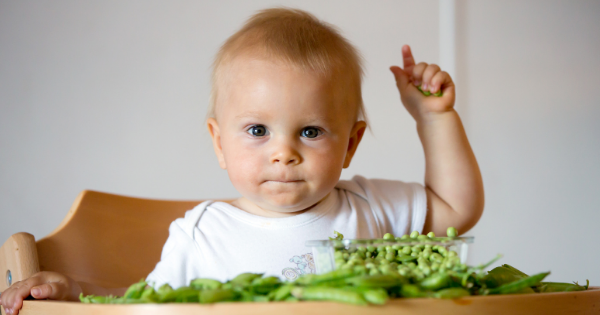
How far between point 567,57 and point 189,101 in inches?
66.8

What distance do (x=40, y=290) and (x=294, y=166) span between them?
42cm

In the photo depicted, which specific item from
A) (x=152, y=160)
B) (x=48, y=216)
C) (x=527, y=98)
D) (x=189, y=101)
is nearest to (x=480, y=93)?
(x=527, y=98)

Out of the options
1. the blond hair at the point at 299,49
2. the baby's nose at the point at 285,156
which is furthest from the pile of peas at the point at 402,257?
the blond hair at the point at 299,49

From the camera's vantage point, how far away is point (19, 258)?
34.3 inches

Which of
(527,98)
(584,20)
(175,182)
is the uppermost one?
(584,20)

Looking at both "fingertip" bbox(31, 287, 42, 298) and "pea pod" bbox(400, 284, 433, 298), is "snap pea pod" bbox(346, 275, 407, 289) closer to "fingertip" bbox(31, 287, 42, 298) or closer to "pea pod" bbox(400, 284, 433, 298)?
"pea pod" bbox(400, 284, 433, 298)

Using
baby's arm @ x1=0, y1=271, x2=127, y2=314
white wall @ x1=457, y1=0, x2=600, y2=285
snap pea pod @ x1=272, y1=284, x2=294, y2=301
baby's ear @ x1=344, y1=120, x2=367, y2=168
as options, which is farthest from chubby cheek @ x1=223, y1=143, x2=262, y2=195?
white wall @ x1=457, y1=0, x2=600, y2=285

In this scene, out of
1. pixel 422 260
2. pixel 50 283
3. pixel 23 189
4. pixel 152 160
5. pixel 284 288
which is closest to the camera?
pixel 284 288

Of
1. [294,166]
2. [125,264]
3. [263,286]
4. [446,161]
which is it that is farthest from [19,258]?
[446,161]

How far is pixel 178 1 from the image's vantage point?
2.00 metres

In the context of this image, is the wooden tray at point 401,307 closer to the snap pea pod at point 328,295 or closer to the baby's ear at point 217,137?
the snap pea pod at point 328,295

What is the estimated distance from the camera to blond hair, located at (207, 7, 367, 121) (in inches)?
34.3

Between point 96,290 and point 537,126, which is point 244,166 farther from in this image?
point 537,126

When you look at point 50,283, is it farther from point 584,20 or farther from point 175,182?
point 584,20
